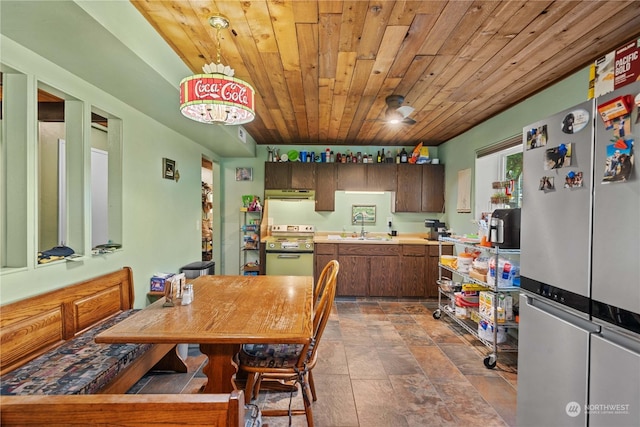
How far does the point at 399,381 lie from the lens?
2264 mm

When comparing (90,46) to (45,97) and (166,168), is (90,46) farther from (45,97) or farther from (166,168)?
(166,168)

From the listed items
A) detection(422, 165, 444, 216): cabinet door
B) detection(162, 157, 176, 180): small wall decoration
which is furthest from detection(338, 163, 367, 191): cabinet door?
detection(162, 157, 176, 180): small wall decoration

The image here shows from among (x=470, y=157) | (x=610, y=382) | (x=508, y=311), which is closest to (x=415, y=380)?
(x=508, y=311)

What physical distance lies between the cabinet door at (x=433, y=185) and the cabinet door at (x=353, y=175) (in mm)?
1000

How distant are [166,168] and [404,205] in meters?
3.53

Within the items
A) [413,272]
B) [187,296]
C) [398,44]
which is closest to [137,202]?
[187,296]

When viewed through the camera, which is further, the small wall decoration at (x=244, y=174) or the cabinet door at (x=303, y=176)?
the small wall decoration at (x=244, y=174)

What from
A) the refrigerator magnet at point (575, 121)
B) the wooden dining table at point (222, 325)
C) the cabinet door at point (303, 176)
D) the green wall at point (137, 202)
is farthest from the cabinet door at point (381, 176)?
the refrigerator magnet at point (575, 121)

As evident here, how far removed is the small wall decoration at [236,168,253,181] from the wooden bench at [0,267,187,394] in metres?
2.81

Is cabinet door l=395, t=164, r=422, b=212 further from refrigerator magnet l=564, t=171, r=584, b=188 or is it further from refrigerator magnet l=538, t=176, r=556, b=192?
refrigerator magnet l=564, t=171, r=584, b=188

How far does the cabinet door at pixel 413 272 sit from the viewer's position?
4.36 metres

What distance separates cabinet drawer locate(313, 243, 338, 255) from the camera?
441cm

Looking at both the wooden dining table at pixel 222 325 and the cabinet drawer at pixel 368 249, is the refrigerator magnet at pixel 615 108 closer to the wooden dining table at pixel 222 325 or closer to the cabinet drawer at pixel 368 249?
the wooden dining table at pixel 222 325

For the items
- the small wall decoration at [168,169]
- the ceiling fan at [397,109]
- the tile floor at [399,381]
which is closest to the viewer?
the tile floor at [399,381]
